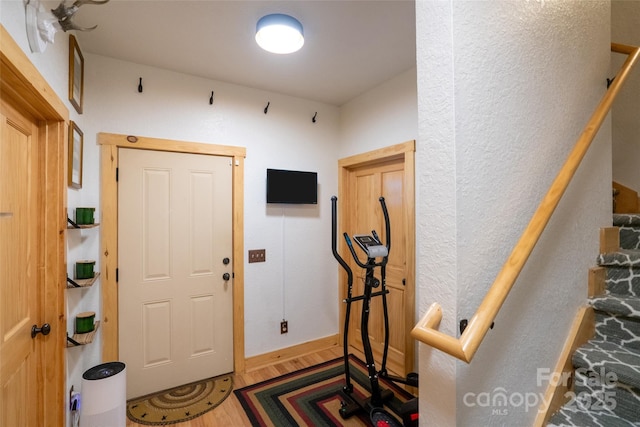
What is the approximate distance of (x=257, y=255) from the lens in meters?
2.69

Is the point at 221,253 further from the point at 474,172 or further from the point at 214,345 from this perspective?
the point at 474,172

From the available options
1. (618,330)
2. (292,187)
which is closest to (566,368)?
(618,330)

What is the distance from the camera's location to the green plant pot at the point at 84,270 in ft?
5.92

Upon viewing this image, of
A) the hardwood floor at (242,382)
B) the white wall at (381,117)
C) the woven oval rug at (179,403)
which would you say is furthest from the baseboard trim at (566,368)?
the woven oval rug at (179,403)

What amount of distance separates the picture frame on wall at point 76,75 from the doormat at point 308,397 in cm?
235

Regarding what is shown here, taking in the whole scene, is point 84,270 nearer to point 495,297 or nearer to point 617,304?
point 495,297

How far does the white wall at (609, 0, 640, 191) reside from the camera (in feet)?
6.44

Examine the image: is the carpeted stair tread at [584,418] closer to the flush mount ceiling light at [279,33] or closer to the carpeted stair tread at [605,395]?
the carpeted stair tread at [605,395]

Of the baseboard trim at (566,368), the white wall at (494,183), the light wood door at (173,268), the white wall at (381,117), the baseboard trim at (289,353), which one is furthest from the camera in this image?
the baseboard trim at (289,353)

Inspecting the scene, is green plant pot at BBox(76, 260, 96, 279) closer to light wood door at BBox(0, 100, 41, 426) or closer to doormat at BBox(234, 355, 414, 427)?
light wood door at BBox(0, 100, 41, 426)

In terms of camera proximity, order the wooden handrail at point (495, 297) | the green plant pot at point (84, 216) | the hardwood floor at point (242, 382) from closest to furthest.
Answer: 1. the wooden handrail at point (495, 297)
2. the green plant pot at point (84, 216)
3. the hardwood floor at point (242, 382)

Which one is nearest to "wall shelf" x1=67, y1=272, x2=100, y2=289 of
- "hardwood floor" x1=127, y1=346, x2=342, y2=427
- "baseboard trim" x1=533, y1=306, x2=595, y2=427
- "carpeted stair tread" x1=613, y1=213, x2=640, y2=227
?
"hardwood floor" x1=127, y1=346, x2=342, y2=427

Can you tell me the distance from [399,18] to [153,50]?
67.6 inches

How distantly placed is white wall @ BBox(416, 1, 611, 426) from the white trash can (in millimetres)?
1744
